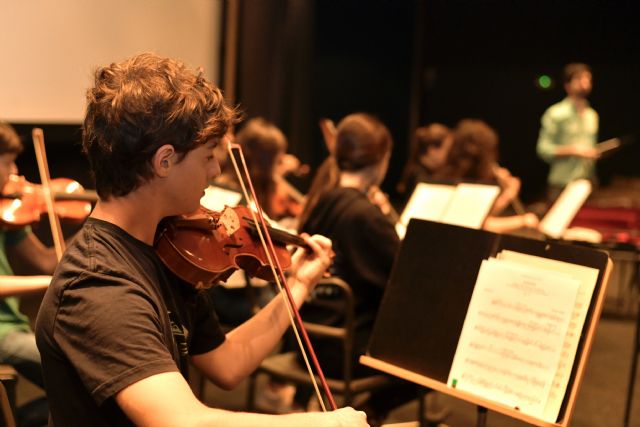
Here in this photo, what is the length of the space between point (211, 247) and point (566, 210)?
246cm

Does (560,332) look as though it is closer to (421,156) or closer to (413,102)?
(421,156)

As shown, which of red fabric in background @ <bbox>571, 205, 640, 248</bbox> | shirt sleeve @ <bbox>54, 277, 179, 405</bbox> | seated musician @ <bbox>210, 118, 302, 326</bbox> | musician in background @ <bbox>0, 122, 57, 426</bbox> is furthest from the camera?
red fabric in background @ <bbox>571, 205, 640, 248</bbox>

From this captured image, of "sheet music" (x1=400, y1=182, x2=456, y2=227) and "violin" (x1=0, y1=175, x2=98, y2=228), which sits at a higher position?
"violin" (x1=0, y1=175, x2=98, y2=228)

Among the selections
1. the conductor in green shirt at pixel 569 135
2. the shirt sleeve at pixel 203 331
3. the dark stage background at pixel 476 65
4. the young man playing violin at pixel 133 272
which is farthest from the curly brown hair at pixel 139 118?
the dark stage background at pixel 476 65

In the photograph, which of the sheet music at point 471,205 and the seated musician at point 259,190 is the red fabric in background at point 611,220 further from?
the seated musician at point 259,190

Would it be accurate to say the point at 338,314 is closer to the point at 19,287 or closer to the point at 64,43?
the point at 19,287

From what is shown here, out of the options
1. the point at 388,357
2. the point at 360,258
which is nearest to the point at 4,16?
the point at 360,258

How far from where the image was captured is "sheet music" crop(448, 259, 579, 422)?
1.53 meters

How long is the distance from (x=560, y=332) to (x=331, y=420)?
0.66 metres

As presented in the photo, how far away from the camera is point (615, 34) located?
25.9 ft

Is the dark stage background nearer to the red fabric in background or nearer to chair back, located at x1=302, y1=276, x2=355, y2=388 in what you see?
the red fabric in background

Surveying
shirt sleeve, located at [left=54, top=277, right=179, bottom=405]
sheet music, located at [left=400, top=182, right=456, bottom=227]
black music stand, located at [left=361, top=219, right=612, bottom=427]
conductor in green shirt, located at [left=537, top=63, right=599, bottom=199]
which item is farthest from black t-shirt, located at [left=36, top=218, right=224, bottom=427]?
conductor in green shirt, located at [left=537, top=63, right=599, bottom=199]

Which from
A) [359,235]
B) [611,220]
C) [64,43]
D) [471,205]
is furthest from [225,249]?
[611,220]

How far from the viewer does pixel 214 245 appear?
4.90 feet
